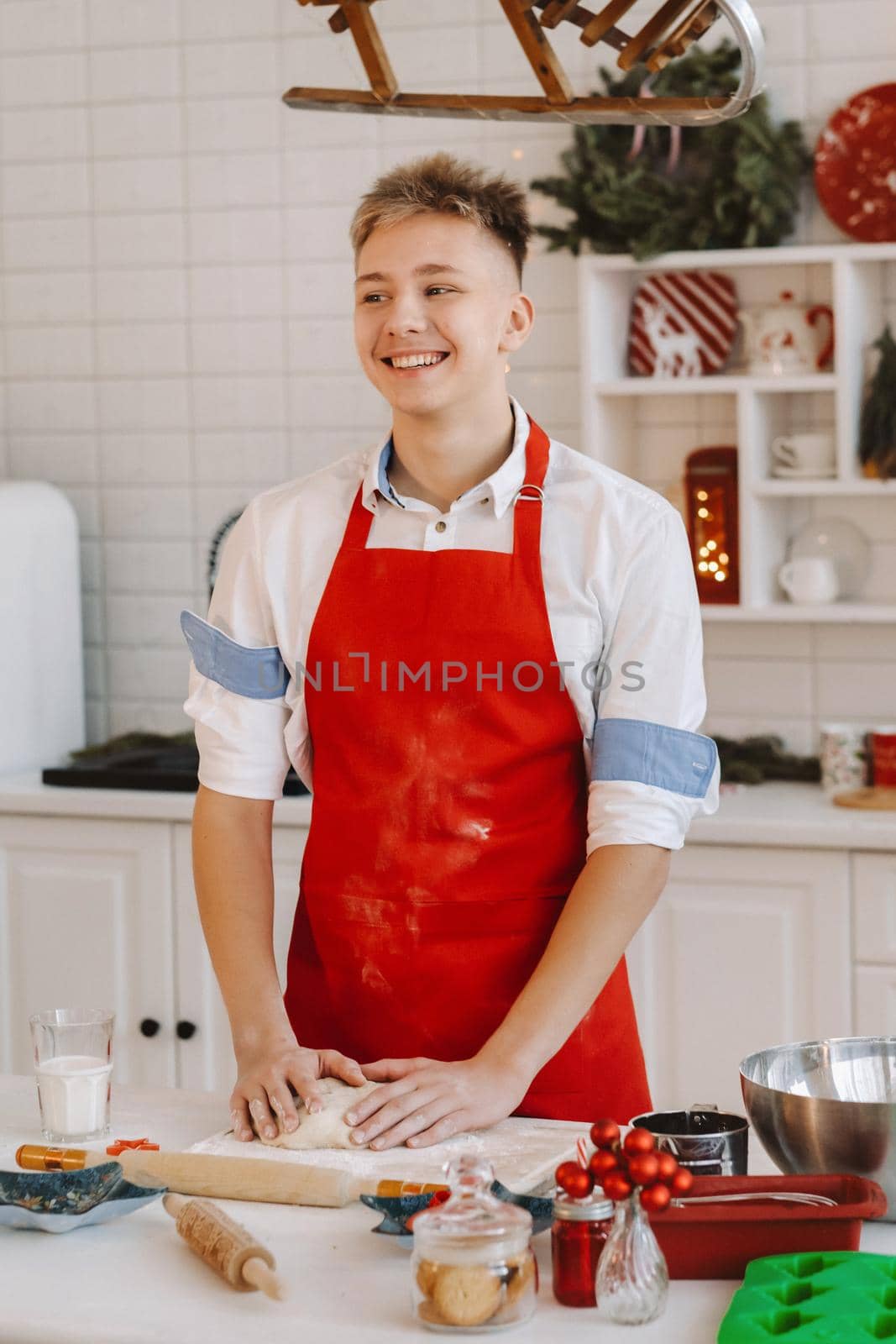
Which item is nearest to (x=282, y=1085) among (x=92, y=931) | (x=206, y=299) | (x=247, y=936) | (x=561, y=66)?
(x=247, y=936)

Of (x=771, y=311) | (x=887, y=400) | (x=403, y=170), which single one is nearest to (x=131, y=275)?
(x=771, y=311)

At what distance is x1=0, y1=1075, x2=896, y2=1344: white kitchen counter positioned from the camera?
1.23m

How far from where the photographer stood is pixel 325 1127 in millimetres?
1628

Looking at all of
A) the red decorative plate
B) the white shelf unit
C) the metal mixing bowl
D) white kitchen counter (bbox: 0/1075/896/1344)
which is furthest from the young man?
the red decorative plate

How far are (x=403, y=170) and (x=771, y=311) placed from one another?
159 cm

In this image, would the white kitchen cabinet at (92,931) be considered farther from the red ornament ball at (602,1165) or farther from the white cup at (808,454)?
the red ornament ball at (602,1165)

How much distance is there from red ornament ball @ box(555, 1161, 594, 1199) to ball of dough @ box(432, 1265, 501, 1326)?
93 millimetres

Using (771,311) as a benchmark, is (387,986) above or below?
below

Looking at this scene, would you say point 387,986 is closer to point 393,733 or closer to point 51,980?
point 393,733

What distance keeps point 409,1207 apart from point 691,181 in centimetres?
263

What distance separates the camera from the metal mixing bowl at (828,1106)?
1.40 meters

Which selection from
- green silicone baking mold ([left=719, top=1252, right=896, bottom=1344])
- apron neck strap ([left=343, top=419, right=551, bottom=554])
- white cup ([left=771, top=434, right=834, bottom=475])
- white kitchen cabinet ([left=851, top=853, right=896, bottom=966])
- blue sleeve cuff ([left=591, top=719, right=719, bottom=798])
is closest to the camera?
green silicone baking mold ([left=719, top=1252, right=896, bottom=1344])

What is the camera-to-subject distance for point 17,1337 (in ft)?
4.14

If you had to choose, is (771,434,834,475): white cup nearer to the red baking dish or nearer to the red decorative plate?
the red decorative plate
